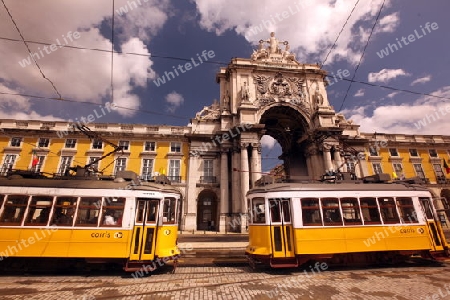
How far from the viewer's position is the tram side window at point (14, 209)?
7859 millimetres

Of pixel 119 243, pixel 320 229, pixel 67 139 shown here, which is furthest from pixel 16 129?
pixel 320 229

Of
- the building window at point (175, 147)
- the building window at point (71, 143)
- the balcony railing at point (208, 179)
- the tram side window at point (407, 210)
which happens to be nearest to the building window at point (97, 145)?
the building window at point (71, 143)

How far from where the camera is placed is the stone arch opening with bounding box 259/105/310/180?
95.3 feet

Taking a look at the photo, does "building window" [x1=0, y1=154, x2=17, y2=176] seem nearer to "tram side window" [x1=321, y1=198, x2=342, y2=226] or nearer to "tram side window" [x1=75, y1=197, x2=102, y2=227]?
"tram side window" [x1=75, y1=197, x2=102, y2=227]

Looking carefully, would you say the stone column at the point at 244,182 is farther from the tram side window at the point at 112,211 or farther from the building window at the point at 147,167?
the tram side window at the point at 112,211

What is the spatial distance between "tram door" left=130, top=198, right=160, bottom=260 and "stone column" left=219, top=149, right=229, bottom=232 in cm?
1532

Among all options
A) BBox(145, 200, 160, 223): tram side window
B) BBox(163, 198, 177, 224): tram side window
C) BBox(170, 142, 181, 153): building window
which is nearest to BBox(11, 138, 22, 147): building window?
BBox(170, 142, 181, 153): building window

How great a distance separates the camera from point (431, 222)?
9.16 meters

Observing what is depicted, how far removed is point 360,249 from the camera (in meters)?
8.38

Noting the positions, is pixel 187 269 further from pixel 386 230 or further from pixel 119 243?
pixel 386 230

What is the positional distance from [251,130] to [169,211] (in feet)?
58.2

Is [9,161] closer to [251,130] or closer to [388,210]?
[251,130]

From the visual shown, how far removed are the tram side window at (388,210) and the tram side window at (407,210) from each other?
10.7 inches

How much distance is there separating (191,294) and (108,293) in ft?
7.88
